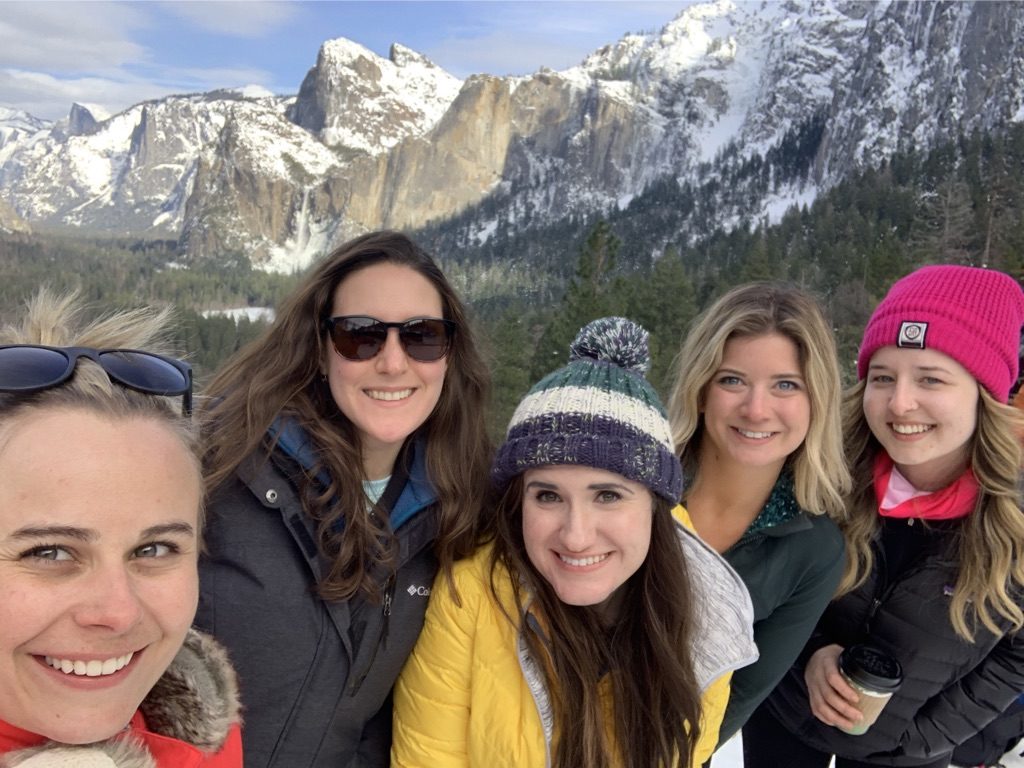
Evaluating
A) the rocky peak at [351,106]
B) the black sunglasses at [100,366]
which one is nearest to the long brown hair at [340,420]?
the black sunglasses at [100,366]

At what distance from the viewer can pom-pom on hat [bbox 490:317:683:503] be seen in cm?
210

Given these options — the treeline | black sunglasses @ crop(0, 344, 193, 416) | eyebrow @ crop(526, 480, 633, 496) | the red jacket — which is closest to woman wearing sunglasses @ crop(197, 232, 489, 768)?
eyebrow @ crop(526, 480, 633, 496)

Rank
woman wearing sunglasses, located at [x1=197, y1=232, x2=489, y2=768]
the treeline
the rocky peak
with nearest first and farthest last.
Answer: woman wearing sunglasses, located at [x1=197, y1=232, x2=489, y2=768] → the treeline → the rocky peak

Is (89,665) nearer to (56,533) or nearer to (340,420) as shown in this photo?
(56,533)

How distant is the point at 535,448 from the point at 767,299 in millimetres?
1278

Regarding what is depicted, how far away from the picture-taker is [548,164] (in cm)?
15038

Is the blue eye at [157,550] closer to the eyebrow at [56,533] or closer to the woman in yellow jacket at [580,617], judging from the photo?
the eyebrow at [56,533]

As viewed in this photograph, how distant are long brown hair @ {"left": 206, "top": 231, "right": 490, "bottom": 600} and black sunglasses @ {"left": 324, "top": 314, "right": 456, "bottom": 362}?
0.10 meters

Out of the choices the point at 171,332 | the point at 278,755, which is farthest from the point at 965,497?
the point at 171,332


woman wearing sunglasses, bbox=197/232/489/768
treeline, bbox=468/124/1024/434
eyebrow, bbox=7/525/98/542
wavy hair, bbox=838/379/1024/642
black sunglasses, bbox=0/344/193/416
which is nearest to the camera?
eyebrow, bbox=7/525/98/542

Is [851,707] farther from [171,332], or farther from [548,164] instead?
[548,164]

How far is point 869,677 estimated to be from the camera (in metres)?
2.62

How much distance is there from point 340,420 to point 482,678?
3.31 feet

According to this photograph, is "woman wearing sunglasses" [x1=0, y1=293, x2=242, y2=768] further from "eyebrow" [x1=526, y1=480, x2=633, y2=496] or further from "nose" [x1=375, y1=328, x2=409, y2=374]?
"eyebrow" [x1=526, y1=480, x2=633, y2=496]
